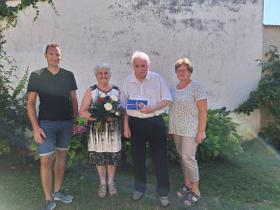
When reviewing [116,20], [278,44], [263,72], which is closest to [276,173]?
[263,72]

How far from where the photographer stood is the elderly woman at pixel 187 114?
4602mm

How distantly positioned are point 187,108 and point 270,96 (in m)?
4.02

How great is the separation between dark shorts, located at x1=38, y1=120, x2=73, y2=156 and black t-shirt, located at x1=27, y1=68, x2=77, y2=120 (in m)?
0.07

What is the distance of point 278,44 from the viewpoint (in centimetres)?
862

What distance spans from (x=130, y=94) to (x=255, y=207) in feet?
6.84

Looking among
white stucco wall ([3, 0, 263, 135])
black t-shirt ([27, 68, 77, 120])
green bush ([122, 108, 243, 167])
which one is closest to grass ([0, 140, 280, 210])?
green bush ([122, 108, 243, 167])

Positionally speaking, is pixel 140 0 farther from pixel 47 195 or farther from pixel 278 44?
pixel 47 195

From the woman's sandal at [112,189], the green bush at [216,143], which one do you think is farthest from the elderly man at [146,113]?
the green bush at [216,143]

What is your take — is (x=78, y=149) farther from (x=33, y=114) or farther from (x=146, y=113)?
(x=146, y=113)

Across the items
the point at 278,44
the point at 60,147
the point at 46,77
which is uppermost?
the point at 278,44

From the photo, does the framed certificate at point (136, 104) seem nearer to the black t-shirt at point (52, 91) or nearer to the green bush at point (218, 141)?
the black t-shirt at point (52, 91)

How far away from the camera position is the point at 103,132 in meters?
4.80

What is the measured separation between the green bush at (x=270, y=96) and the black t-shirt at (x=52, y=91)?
4644 mm

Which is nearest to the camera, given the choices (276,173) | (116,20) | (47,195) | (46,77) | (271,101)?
(46,77)
